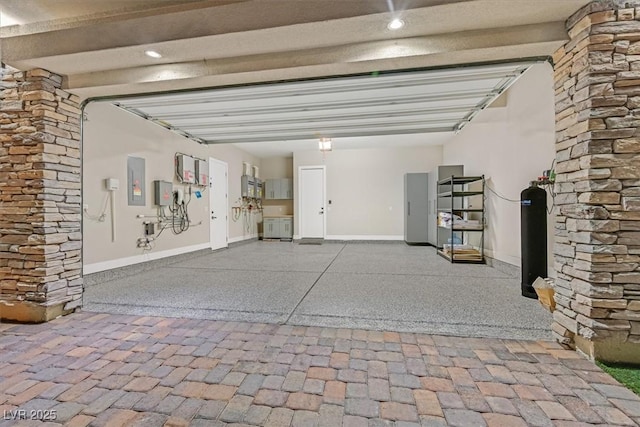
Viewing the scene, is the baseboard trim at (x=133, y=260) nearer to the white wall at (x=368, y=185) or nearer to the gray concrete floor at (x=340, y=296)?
the gray concrete floor at (x=340, y=296)

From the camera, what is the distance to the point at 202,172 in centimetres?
626

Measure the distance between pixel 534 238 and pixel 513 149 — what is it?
173cm

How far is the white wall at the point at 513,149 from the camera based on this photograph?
11.6ft

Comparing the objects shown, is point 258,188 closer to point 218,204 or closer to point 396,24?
point 218,204

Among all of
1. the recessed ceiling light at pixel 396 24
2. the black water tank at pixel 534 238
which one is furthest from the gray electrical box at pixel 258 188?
the recessed ceiling light at pixel 396 24

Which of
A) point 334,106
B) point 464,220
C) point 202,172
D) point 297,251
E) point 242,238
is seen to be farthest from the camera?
point 242,238

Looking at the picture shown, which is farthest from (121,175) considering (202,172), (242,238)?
(242,238)

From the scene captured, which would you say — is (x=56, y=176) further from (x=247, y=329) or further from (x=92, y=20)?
(x=247, y=329)

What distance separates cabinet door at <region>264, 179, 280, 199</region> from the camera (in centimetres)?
930

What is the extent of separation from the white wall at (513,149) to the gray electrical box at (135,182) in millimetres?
5750

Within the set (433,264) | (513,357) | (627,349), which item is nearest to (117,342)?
(513,357)

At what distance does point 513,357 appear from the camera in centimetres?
199

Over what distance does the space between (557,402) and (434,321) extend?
1.06 meters

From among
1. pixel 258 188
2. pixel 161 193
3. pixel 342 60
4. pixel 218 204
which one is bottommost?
pixel 218 204
